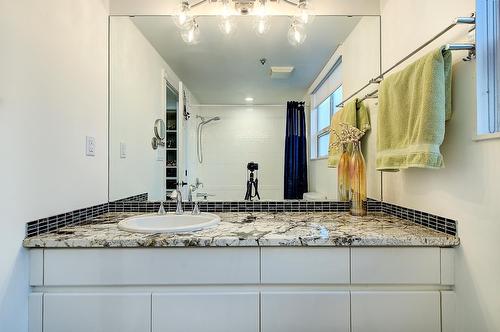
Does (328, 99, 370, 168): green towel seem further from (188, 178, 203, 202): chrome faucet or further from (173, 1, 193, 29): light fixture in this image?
(173, 1, 193, 29): light fixture

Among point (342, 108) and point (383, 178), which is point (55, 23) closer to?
point (342, 108)

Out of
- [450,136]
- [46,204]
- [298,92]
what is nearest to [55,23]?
[46,204]

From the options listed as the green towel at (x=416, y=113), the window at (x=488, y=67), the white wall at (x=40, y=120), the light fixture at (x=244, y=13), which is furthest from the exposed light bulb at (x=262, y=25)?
the window at (x=488, y=67)

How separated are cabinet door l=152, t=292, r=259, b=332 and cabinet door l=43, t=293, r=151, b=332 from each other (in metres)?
0.05

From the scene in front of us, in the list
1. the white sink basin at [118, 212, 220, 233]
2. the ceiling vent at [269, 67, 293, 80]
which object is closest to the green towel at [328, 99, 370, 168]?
the ceiling vent at [269, 67, 293, 80]

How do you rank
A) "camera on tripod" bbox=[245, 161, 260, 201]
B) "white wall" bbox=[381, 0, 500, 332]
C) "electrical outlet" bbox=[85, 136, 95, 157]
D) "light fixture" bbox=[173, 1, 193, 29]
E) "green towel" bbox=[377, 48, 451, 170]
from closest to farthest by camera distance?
"white wall" bbox=[381, 0, 500, 332] < "green towel" bbox=[377, 48, 451, 170] < "electrical outlet" bbox=[85, 136, 95, 157] < "light fixture" bbox=[173, 1, 193, 29] < "camera on tripod" bbox=[245, 161, 260, 201]

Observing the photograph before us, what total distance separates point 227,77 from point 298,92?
18.1 inches

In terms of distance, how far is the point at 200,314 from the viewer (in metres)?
1.05

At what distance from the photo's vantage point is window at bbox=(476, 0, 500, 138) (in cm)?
90

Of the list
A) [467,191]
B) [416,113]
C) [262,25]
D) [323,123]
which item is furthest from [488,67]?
[262,25]

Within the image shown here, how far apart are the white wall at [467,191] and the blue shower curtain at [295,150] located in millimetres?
658

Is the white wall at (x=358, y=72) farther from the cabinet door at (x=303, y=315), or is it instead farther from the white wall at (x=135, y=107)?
the white wall at (x=135, y=107)

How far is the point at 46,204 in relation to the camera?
3.69 feet

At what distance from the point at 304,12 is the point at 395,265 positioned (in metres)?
1.43
